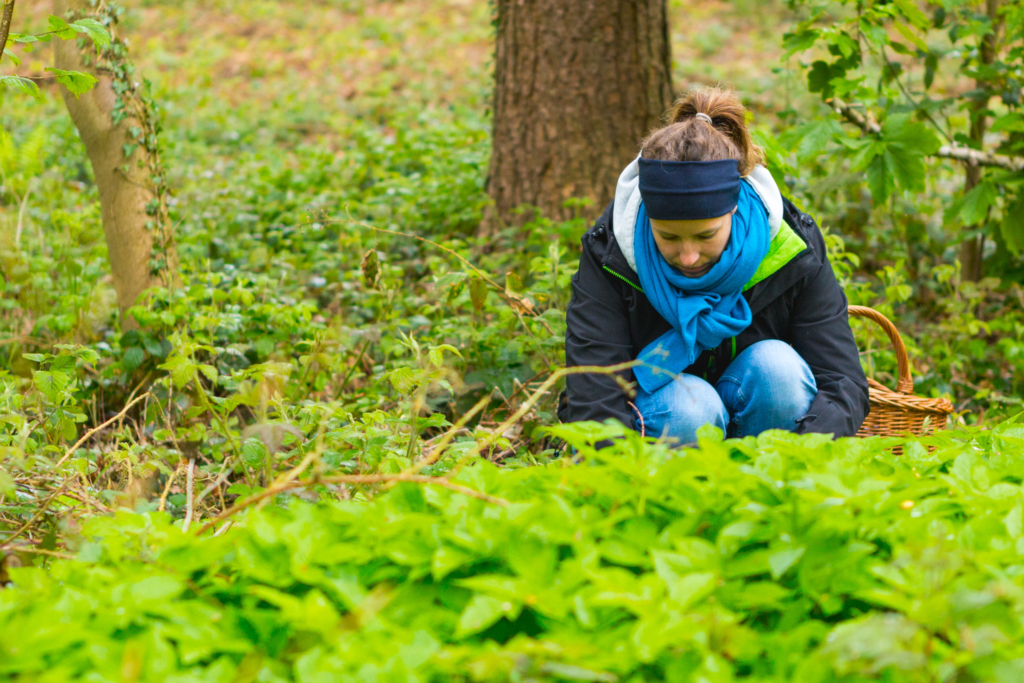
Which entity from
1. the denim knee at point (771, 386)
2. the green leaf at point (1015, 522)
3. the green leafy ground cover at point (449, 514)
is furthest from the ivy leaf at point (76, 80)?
the green leaf at point (1015, 522)

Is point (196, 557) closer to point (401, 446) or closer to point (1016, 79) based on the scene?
point (401, 446)

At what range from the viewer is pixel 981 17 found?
11.4 ft

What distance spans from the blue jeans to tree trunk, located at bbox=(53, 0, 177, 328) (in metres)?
1.87

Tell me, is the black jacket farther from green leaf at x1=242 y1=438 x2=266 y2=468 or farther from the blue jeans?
green leaf at x1=242 y1=438 x2=266 y2=468

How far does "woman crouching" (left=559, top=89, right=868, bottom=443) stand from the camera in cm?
210

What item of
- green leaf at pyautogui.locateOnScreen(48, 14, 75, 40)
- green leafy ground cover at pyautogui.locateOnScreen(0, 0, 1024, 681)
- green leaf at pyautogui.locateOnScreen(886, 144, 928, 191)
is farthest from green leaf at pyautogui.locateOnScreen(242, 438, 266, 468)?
green leaf at pyautogui.locateOnScreen(886, 144, 928, 191)

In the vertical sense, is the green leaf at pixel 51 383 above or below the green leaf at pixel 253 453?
above

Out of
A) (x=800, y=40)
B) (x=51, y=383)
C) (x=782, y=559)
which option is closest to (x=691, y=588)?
(x=782, y=559)

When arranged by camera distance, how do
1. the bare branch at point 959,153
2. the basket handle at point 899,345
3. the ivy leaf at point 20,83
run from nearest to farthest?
the ivy leaf at point 20,83 < the basket handle at point 899,345 < the bare branch at point 959,153

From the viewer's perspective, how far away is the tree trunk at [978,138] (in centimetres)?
366

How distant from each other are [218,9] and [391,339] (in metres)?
10.0

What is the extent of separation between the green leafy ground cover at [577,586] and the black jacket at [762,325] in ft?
3.29

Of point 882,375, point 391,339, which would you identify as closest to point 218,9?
point 391,339

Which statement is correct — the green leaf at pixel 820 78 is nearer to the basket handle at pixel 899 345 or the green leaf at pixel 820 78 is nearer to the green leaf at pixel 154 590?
A: the basket handle at pixel 899 345
